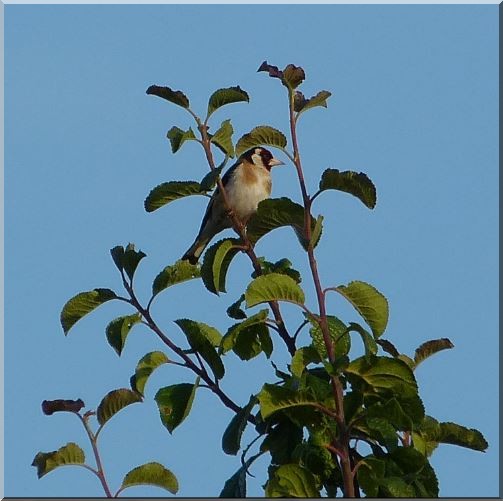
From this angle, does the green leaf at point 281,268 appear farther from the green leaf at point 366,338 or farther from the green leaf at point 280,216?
the green leaf at point 366,338

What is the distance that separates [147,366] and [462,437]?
1.18m

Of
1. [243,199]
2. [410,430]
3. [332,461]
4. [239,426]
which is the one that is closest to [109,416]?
[239,426]

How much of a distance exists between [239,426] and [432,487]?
0.68 m

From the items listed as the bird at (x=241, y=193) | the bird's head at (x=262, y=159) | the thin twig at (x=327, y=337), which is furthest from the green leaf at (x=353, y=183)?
the bird's head at (x=262, y=159)

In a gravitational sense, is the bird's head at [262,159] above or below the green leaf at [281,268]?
above

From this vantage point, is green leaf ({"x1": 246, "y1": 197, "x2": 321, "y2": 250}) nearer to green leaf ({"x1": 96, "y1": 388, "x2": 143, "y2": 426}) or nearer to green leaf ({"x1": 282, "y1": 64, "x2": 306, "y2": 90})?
green leaf ({"x1": 282, "y1": 64, "x2": 306, "y2": 90})

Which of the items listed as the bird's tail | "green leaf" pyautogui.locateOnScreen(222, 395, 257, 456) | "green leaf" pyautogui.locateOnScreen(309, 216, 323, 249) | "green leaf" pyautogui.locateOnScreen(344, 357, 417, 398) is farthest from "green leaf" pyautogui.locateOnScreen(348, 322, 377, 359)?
the bird's tail

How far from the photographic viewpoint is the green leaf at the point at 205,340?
157 inches

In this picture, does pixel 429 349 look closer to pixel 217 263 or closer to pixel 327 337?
pixel 327 337

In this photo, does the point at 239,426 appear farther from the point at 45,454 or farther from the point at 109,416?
the point at 45,454

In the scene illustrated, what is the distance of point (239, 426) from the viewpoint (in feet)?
12.4

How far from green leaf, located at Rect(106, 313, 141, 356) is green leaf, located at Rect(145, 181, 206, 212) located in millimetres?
569

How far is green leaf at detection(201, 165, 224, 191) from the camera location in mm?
4133

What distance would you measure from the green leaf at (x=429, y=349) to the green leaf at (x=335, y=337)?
1.51 feet
